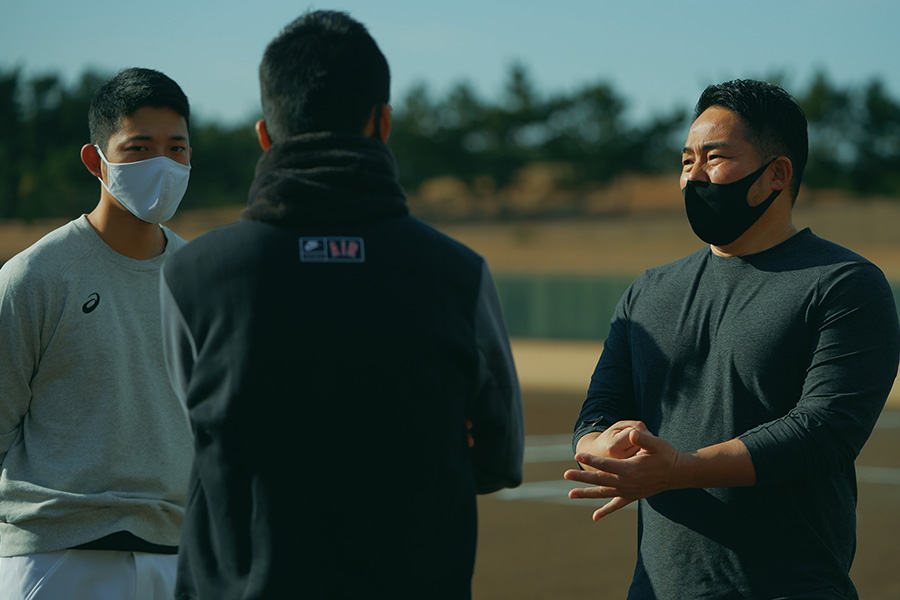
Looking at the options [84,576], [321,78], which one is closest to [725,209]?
[321,78]

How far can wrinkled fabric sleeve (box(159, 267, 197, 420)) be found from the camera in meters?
2.14

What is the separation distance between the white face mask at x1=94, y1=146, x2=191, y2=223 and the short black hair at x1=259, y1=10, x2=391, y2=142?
1.30m

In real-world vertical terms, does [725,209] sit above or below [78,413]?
above

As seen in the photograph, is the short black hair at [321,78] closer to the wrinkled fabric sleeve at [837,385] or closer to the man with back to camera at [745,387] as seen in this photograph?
the man with back to camera at [745,387]

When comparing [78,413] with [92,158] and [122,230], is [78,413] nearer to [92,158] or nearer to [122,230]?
[122,230]

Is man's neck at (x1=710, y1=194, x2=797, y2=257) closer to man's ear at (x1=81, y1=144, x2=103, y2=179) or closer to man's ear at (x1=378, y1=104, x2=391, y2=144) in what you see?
man's ear at (x1=378, y1=104, x2=391, y2=144)

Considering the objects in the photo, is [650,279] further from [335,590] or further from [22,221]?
[22,221]

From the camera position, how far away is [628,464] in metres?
2.81

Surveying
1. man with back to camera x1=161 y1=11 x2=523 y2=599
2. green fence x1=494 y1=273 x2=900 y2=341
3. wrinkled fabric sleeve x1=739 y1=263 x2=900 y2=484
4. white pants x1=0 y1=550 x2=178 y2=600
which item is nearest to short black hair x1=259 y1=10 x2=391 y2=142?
man with back to camera x1=161 y1=11 x2=523 y2=599

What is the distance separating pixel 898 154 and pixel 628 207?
20164 mm

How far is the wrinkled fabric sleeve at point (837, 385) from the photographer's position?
271cm

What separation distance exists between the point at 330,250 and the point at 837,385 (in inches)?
59.0

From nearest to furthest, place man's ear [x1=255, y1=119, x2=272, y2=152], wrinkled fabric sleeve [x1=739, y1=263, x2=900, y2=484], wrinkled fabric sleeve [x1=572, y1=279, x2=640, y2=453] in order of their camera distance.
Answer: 1. man's ear [x1=255, y1=119, x2=272, y2=152]
2. wrinkled fabric sleeve [x1=739, y1=263, x2=900, y2=484]
3. wrinkled fabric sleeve [x1=572, y1=279, x2=640, y2=453]

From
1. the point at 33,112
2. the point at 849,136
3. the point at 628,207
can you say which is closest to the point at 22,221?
the point at 33,112
